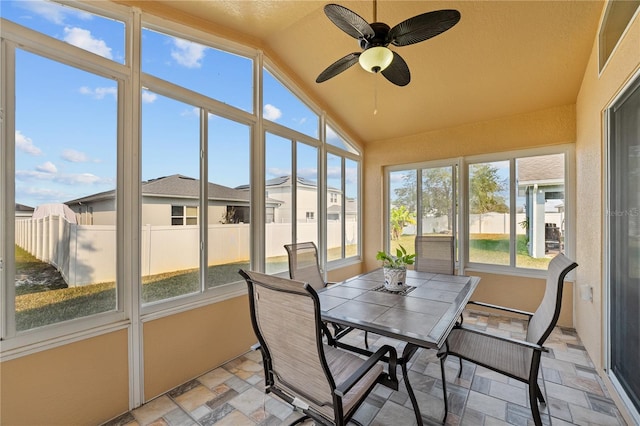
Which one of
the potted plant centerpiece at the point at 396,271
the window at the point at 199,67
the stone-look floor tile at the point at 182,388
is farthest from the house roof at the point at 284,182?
the stone-look floor tile at the point at 182,388

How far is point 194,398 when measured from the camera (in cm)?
207

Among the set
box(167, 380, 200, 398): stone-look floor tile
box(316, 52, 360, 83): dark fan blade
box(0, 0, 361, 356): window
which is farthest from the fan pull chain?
box(167, 380, 200, 398): stone-look floor tile

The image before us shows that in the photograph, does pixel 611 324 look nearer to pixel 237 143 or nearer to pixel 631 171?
pixel 631 171

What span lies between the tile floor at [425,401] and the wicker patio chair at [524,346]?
0.77 feet

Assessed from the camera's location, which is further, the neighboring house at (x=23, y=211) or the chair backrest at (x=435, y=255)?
the chair backrest at (x=435, y=255)

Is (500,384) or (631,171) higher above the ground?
(631,171)

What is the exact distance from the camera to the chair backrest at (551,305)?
1.54 metres

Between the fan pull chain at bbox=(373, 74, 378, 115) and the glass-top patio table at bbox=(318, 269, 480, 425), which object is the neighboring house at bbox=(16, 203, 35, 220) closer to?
the glass-top patio table at bbox=(318, 269, 480, 425)

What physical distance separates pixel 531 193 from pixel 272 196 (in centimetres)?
342

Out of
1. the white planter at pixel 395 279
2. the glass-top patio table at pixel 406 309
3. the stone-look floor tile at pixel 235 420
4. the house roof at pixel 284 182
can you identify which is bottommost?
the stone-look floor tile at pixel 235 420

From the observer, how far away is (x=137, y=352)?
1994 millimetres

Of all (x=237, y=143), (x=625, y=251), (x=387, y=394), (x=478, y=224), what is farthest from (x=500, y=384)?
(x=237, y=143)

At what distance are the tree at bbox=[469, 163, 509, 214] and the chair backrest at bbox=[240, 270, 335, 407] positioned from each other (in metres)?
3.56

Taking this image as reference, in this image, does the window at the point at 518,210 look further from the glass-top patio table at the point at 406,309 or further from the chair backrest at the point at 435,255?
the glass-top patio table at the point at 406,309
